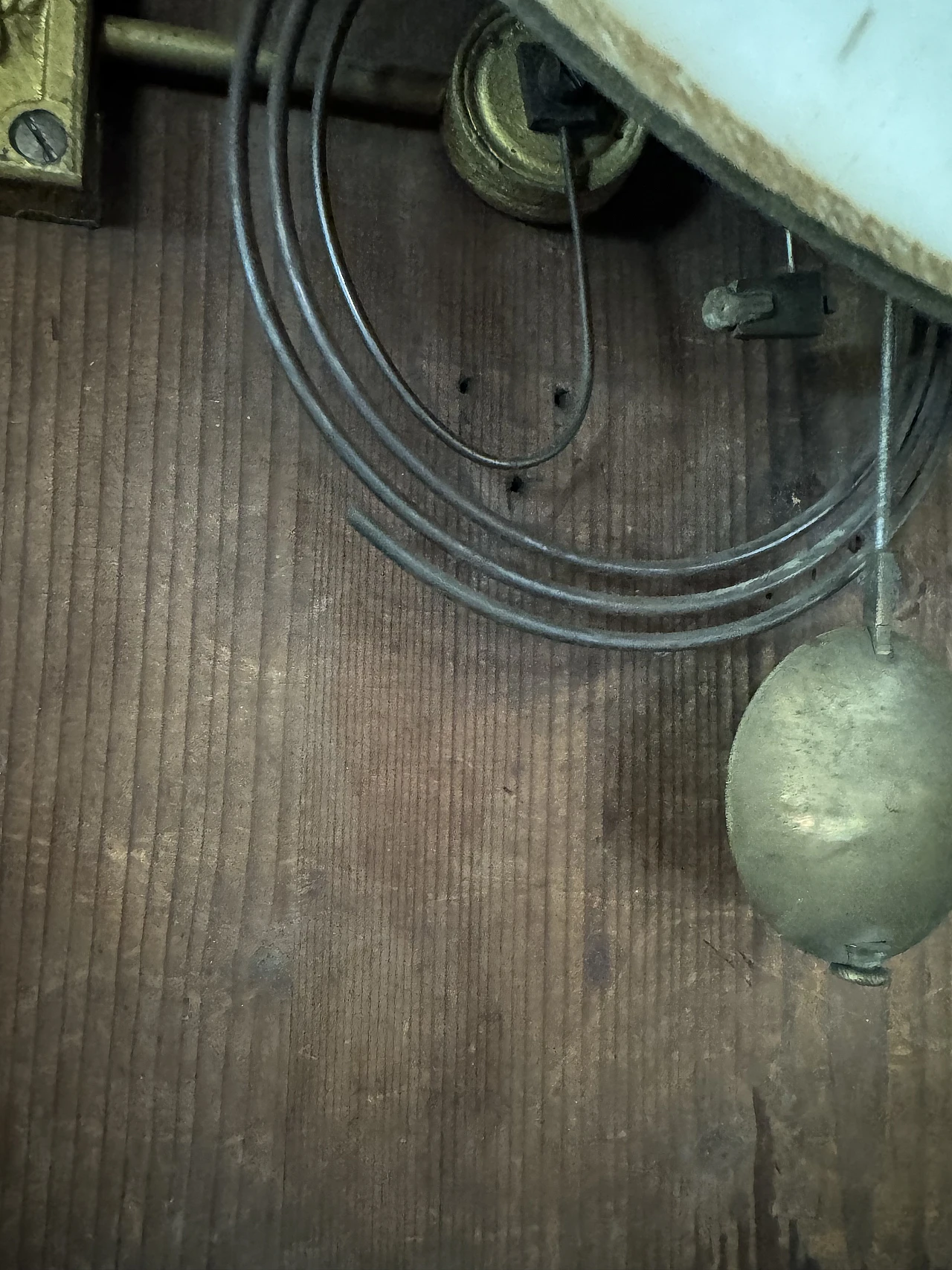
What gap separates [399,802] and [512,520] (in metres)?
0.19

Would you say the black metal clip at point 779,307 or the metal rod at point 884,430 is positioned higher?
the black metal clip at point 779,307

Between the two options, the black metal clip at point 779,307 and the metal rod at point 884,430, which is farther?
the black metal clip at point 779,307

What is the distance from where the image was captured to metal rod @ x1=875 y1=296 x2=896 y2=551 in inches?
18.3

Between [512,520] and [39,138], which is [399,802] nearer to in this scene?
[512,520]

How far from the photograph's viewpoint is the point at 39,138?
19.9 inches

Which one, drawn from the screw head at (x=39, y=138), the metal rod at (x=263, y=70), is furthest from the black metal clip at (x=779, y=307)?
the screw head at (x=39, y=138)

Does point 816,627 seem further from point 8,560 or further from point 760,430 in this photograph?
point 8,560

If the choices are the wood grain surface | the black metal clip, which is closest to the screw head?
the wood grain surface

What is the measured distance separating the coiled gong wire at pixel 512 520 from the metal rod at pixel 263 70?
44 millimetres

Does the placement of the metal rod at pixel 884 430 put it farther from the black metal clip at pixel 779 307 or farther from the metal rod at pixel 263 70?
the metal rod at pixel 263 70

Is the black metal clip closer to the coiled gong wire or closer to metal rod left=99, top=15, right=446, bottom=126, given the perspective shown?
the coiled gong wire

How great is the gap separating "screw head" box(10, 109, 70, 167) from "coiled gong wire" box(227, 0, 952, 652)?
10cm

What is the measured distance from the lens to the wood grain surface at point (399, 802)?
21.5 inches

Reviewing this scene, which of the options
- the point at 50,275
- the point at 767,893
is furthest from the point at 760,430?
the point at 50,275
